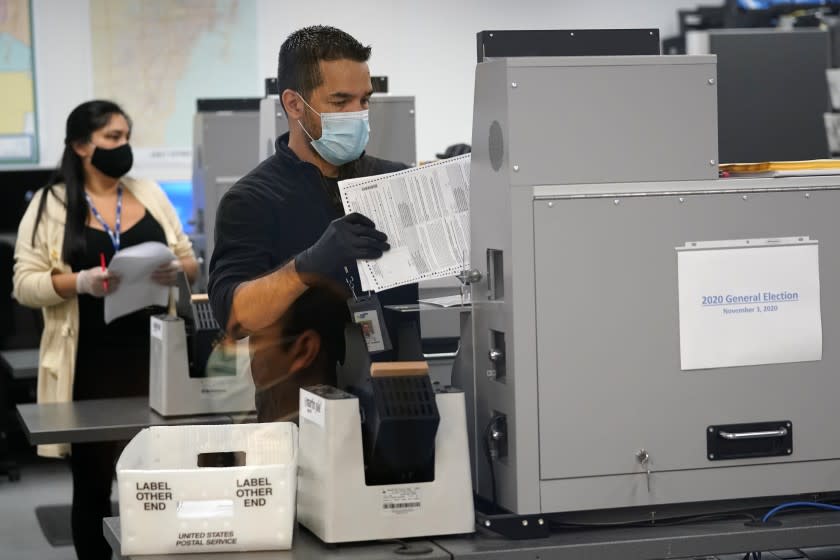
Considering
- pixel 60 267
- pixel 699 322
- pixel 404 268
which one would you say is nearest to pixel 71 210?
pixel 60 267

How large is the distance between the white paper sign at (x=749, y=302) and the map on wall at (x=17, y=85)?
202 inches

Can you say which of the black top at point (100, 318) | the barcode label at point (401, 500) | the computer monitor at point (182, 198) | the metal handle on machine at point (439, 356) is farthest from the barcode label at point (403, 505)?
the computer monitor at point (182, 198)

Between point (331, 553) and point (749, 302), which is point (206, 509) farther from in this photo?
point (749, 302)

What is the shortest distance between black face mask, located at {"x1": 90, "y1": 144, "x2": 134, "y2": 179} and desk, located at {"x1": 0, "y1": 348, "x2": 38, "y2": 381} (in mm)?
1342

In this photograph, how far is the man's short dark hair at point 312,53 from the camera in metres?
1.99

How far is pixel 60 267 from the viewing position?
351 cm

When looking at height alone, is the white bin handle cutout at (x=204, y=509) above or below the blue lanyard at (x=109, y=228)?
below

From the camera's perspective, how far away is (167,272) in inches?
136

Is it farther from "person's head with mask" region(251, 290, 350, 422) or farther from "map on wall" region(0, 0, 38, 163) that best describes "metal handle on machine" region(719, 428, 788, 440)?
"map on wall" region(0, 0, 38, 163)

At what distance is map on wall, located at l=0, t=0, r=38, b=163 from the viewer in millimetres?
6059

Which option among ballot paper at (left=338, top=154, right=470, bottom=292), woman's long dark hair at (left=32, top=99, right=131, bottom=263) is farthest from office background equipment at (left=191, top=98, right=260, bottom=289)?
ballot paper at (left=338, top=154, right=470, bottom=292)

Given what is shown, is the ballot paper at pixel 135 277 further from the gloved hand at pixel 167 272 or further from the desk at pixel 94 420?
the desk at pixel 94 420

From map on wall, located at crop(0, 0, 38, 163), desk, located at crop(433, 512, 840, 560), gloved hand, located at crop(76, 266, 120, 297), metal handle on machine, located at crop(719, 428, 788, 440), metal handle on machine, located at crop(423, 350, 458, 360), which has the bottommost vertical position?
desk, located at crop(433, 512, 840, 560)

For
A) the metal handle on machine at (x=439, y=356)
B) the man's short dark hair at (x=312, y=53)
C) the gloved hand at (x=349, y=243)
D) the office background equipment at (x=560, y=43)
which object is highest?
the man's short dark hair at (x=312, y=53)
